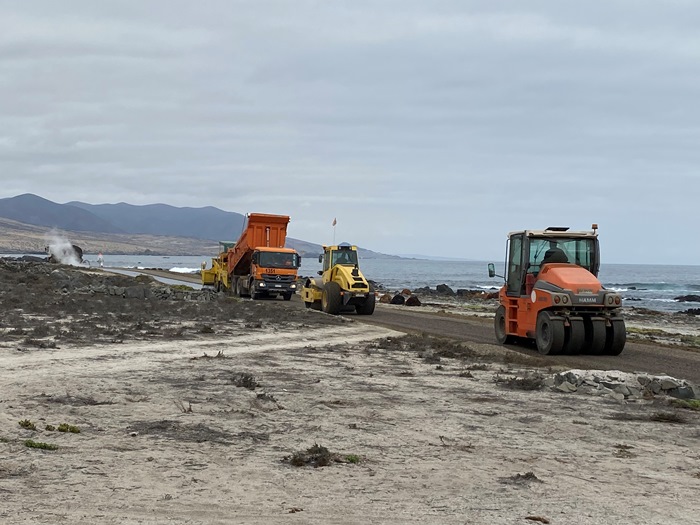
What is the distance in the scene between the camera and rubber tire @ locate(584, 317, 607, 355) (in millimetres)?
20453

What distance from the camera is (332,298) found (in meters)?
34.5

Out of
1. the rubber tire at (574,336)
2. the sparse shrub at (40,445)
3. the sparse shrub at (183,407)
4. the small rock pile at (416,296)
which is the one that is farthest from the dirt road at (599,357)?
the small rock pile at (416,296)

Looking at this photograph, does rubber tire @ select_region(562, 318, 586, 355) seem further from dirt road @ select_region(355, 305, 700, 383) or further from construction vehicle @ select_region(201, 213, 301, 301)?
construction vehicle @ select_region(201, 213, 301, 301)

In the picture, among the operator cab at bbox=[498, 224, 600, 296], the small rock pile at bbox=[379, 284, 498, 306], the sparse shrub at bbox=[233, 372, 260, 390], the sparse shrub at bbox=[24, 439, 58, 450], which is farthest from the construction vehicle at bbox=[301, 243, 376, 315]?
the sparse shrub at bbox=[24, 439, 58, 450]

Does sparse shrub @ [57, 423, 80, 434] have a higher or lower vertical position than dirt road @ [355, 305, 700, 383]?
higher

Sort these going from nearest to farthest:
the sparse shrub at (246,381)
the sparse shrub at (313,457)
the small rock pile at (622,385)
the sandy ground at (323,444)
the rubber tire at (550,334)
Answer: the sandy ground at (323,444), the sparse shrub at (313,457), the sparse shrub at (246,381), the small rock pile at (622,385), the rubber tire at (550,334)

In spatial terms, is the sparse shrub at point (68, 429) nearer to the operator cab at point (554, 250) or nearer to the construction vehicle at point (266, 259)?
the operator cab at point (554, 250)

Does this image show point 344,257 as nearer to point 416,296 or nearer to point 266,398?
point 266,398

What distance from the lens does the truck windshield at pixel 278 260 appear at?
4412 centimetres

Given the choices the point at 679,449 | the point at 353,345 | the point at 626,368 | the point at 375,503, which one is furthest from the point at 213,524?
the point at 353,345

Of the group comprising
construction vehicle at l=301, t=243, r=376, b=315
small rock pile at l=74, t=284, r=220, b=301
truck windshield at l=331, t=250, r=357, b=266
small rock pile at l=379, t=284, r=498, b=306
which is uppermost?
truck windshield at l=331, t=250, r=357, b=266

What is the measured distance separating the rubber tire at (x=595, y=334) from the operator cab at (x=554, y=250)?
1494 millimetres

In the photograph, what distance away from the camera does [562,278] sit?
20.1 meters

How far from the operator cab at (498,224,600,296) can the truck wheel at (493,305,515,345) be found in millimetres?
1735
